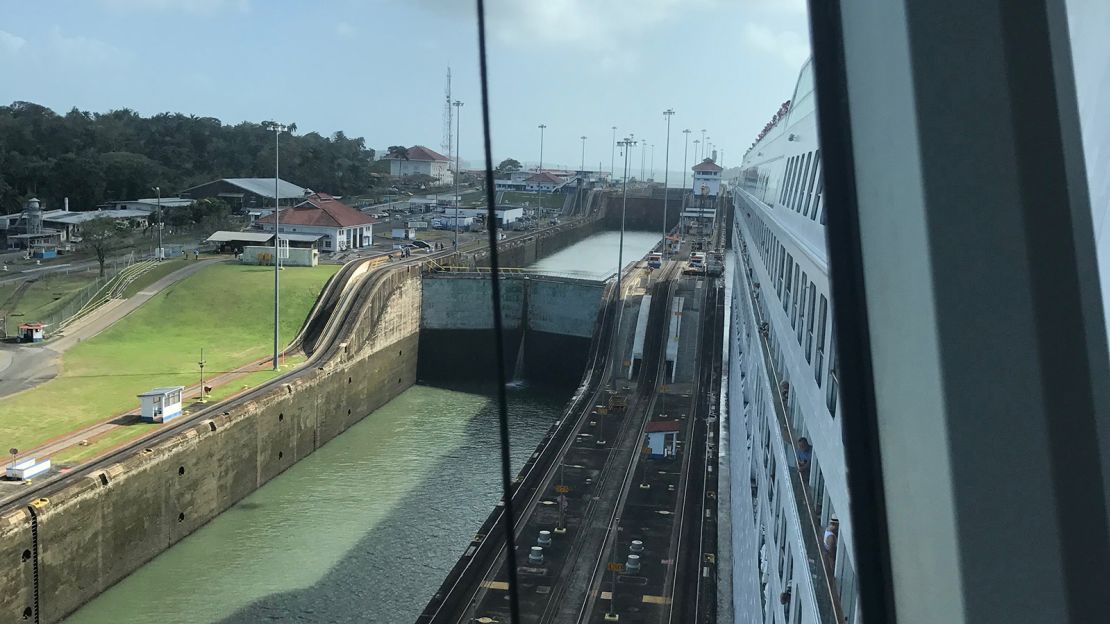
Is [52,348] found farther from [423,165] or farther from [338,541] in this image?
[423,165]

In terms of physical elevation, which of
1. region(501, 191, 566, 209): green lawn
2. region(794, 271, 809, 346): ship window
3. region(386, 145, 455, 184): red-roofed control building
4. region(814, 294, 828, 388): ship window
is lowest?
region(814, 294, 828, 388): ship window

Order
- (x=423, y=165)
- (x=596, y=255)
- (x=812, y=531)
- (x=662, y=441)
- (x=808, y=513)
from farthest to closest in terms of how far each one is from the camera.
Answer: (x=423, y=165), (x=596, y=255), (x=662, y=441), (x=808, y=513), (x=812, y=531)

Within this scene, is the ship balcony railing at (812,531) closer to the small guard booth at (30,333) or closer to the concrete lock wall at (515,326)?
the small guard booth at (30,333)

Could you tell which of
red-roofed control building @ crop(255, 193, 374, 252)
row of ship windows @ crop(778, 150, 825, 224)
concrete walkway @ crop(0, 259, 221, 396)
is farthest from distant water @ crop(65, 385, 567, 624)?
red-roofed control building @ crop(255, 193, 374, 252)

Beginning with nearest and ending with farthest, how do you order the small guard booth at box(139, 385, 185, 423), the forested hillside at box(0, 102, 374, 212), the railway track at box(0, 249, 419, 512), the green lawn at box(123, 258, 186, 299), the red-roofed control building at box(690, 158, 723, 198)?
the railway track at box(0, 249, 419, 512) → the small guard booth at box(139, 385, 185, 423) → the green lawn at box(123, 258, 186, 299) → the forested hillside at box(0, 102, 374, 212) → the red-roofed control building at box(690, 158, 723, 198)

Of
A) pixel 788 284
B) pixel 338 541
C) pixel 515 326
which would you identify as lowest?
pixel 338 541

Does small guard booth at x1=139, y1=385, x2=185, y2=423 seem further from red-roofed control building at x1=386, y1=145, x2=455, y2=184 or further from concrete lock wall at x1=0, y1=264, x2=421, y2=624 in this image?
red-roofed control building at x1=386, y1=145, x2=455, y2=184

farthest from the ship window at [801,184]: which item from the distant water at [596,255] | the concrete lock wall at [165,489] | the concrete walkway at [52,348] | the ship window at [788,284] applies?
the distant water at [596,255]

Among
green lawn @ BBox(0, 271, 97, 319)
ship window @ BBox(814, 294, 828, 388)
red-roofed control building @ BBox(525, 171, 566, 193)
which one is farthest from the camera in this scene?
red-roofed control building @ BBox(525, 171, 566, 193)

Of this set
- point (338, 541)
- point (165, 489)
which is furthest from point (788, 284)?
point (165, 489)
